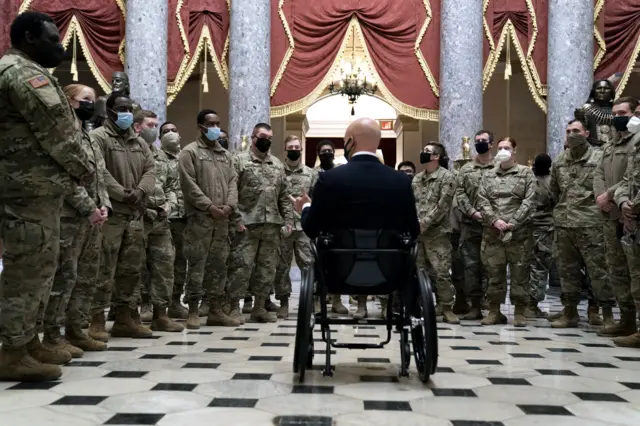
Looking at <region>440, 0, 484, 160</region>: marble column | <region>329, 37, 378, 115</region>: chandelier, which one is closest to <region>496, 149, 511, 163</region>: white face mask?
<region>440, 0, 484, 160</region>: marble column

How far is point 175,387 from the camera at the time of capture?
328 centimetres

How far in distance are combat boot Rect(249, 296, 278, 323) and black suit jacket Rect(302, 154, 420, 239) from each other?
2.70 meters

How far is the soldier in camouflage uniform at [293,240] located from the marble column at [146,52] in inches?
129

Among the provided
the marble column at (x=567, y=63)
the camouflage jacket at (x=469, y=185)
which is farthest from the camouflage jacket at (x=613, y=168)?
the marble column at (x=567, y=63)

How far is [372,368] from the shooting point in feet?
12.6

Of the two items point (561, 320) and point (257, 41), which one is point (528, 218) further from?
point (257, 41)

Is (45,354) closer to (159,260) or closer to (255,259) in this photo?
(159,260)

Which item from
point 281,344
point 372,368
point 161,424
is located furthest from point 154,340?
point 161,424

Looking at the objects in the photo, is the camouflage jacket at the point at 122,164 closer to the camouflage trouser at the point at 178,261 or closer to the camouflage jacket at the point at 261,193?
the camouflage jacket at the point at 261,193

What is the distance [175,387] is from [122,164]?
1929 millimetres

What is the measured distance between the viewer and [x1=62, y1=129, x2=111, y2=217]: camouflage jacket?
12.4ft

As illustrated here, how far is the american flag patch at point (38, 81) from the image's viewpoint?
→ 126 inches

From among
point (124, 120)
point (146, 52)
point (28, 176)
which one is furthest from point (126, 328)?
point (146, 52)

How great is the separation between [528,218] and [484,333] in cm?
110
